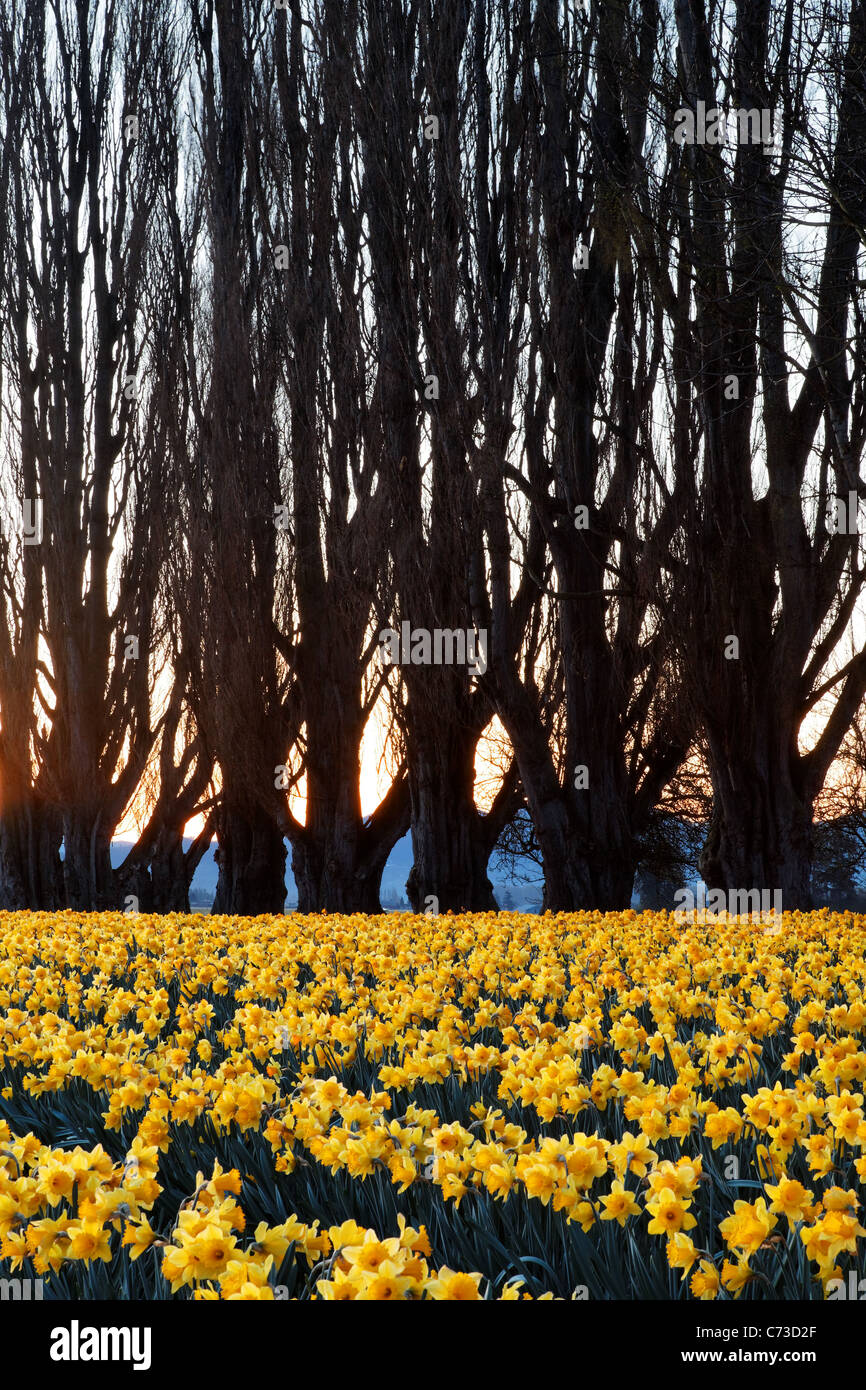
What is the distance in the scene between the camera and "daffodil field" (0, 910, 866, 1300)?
5.33 feet

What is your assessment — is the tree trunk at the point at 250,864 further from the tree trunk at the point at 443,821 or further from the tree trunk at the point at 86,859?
the tree trunk at the point at 443,821

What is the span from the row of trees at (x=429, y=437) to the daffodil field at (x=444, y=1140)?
3821 mm

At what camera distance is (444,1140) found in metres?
1.99

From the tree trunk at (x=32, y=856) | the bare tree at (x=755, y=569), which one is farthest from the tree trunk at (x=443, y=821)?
the tree trunk at (x=32, y=856)

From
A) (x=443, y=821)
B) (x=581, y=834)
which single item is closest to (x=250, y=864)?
(x=443, y=821)

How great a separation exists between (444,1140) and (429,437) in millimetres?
8331

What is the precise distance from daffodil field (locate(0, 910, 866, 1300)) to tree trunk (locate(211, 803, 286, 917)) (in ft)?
29.5

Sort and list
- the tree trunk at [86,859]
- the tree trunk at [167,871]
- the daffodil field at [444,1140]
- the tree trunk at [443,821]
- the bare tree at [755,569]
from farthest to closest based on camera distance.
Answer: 1. the tree trunk at [167,871]
2. the tree trunk at [86,859]
3. the tree trunk at [443,821]
4. the bare tree at [755,569]
5. the daffodil field at [444,1140]

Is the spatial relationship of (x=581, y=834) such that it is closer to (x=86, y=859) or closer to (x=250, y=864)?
(x=250, y=864)

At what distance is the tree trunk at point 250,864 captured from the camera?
13.2 metres

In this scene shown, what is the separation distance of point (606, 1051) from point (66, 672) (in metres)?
11.9

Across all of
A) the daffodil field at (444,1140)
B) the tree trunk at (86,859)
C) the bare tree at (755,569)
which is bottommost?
the daffodil field at (444,1140)

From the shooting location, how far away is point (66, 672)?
13.8 meters
